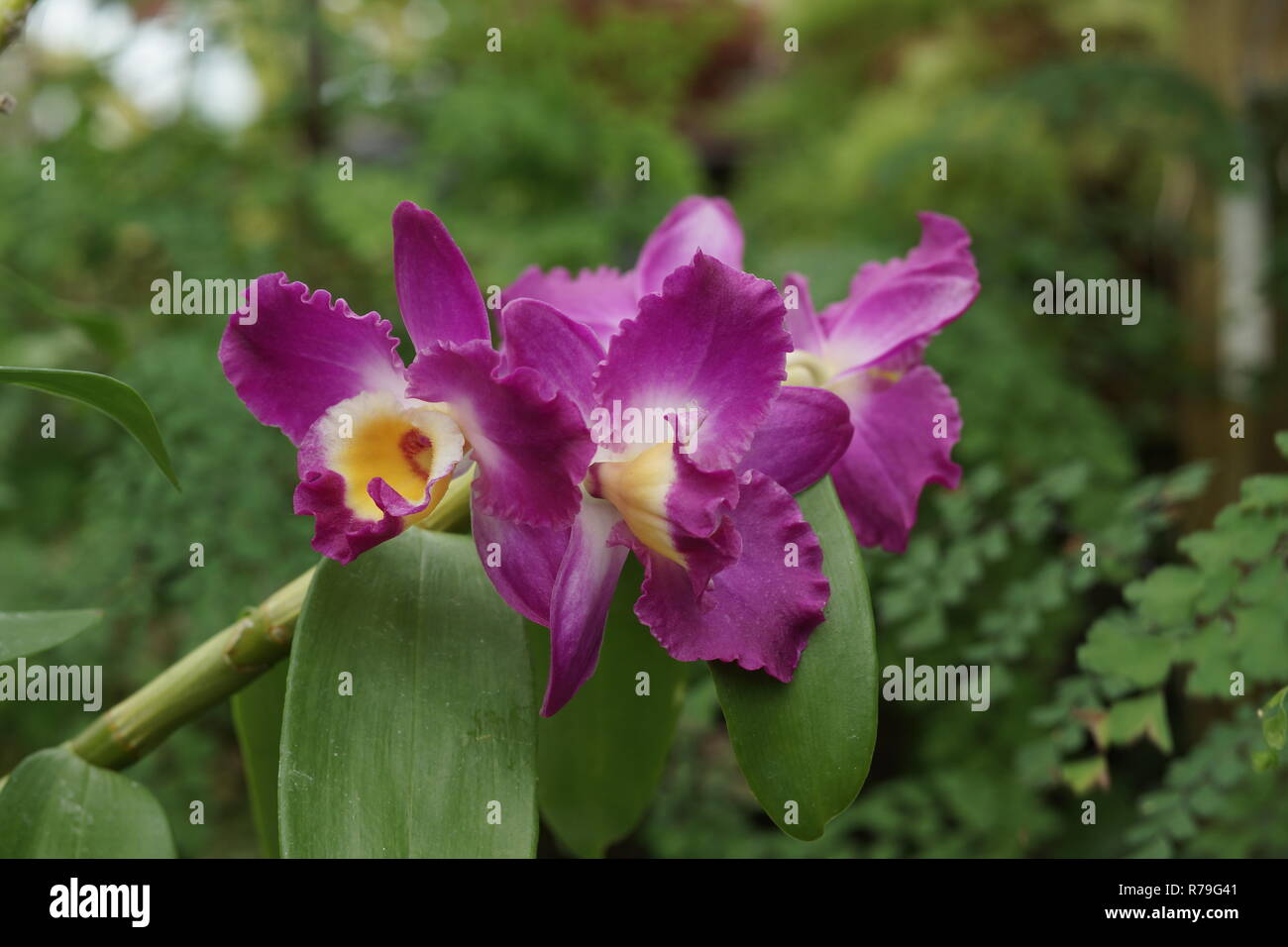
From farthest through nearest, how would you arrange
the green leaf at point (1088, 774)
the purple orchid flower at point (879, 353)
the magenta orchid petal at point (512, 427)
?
the green leaf at point (1088, 774) < the purple orchid flower at point (879, 353) < the magenta orchid petal at point (512, 427)

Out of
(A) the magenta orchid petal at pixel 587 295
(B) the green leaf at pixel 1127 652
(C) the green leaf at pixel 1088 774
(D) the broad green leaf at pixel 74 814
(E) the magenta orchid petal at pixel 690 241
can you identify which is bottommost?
(C) the green leaf at pixel 1088 774

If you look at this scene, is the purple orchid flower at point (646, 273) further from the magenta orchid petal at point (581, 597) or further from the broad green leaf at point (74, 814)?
the broad green leaf at point (74, 814)

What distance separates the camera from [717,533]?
326 millimetres

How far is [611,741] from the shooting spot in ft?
1.64

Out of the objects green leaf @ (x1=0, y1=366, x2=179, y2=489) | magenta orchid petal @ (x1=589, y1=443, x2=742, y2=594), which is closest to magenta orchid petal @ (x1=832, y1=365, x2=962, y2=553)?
magenta orchid petal @ (x1=589, y1=443, x2=742, y2=594)

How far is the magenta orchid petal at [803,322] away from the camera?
1.39 feet

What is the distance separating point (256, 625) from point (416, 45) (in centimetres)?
126

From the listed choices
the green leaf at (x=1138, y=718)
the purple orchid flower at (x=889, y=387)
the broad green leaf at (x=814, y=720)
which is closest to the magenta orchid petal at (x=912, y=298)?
the purple orchid flower at (x=889, y=387)

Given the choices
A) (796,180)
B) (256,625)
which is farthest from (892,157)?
(256,625)

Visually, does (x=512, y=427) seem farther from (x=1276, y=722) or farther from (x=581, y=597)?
(x=1276, y=722)

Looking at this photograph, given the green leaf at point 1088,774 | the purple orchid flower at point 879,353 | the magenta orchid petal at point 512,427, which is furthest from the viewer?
the green leaf at point 1088,774

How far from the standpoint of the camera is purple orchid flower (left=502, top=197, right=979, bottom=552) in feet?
1.35

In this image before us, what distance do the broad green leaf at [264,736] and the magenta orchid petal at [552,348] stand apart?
19 centimetres
